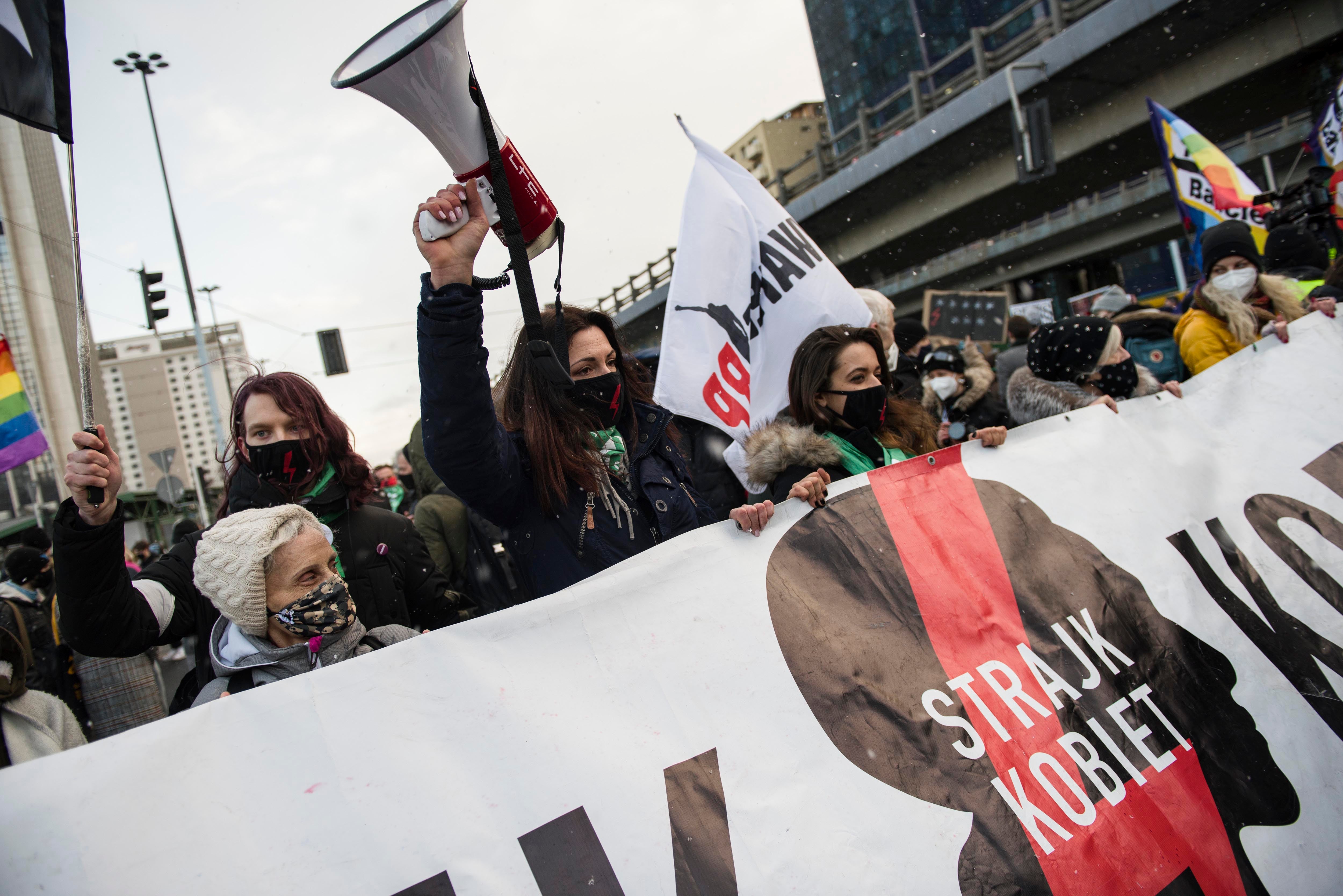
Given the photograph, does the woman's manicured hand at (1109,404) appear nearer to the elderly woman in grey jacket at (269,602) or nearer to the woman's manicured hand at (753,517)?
the woman's manicured hand at (753,517)

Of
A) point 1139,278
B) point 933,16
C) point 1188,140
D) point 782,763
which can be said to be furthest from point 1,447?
point 933,16

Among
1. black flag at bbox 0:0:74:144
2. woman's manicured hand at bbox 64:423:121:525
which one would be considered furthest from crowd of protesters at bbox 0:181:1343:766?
black flag at bbox 0:0:74:144

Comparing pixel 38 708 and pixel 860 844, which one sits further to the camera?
pixel 38 708

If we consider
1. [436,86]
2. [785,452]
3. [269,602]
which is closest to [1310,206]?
[785,452]

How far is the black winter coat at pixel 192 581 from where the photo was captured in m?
1.57

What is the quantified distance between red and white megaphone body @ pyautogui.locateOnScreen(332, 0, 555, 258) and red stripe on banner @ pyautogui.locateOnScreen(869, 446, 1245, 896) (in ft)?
3.90

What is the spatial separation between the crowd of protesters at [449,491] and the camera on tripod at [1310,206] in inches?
123

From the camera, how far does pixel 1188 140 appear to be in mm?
6562

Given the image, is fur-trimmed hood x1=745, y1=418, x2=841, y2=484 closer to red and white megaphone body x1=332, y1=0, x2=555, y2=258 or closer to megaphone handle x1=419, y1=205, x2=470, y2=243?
red and white megaphone body x1=332, y1=0, x2=555, y2=258

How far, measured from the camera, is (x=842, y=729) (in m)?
1.57

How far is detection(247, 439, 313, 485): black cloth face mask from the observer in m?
2.10

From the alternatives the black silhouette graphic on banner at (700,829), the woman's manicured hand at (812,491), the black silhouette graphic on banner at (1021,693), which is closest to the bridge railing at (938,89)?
the black silhouette graphic on banner at (1021,693)

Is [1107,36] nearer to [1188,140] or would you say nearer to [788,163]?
[1188,140]

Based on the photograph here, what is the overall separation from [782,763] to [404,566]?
1255 mm
